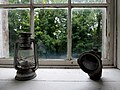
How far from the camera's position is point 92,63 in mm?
987

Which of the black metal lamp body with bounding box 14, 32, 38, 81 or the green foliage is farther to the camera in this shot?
the green foliage

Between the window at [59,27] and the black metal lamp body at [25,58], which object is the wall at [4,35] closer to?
the window at [59,27]

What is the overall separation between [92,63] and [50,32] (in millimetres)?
409

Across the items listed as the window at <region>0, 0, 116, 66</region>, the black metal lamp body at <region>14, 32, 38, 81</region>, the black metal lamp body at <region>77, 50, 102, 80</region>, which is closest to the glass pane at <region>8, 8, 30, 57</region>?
the window at <region>0, 0, 116, 66</region>

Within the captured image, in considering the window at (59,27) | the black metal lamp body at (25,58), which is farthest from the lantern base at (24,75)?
the window at (59,27)

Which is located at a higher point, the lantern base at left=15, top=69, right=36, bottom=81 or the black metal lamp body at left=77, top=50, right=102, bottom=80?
the black metal lamp body at left=77, top=50, right=102, bottom=80

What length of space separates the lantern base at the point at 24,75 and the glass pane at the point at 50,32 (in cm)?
29

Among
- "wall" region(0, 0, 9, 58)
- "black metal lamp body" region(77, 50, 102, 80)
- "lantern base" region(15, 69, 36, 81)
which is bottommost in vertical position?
"lantern base" region(15, 69, 36, 81)

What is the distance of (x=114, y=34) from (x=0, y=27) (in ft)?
2.45

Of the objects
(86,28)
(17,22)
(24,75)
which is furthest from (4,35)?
(86,28)

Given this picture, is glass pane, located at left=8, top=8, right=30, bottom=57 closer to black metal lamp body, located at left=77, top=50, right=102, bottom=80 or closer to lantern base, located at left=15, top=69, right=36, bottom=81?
lantern base, located at left=15, top=69, right=36, bottom=81

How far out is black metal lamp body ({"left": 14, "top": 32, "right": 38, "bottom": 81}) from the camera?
3.26 ft

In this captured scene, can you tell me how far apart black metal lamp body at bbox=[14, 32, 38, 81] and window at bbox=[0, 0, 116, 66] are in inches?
8.4

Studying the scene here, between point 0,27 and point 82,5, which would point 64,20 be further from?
point 0,27
